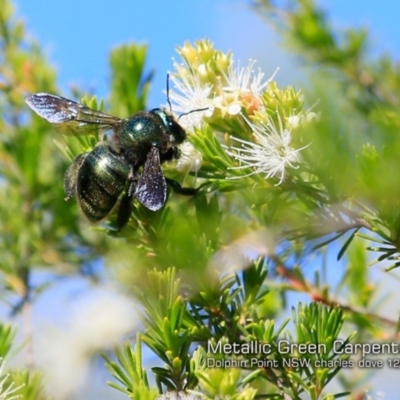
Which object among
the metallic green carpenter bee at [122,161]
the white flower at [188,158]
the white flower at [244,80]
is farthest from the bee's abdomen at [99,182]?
the white flower at [244,80]

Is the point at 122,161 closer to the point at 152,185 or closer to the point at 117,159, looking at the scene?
the point at 117,159

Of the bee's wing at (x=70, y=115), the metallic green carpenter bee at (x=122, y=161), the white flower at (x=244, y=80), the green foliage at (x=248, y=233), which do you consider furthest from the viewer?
the bee's wing at (x=70, y=115)

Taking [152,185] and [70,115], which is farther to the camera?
[70,115]

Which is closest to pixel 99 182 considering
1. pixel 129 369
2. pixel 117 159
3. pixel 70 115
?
pixel 117 159

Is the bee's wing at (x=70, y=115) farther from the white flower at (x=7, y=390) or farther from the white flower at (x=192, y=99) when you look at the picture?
the white flower at (x=7, y=390)

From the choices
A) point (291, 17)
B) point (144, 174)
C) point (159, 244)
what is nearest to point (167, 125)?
point (144, 174)

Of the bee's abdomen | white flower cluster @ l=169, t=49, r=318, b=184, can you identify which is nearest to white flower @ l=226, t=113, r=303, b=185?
white flower cluster @ l=169, t=49, r=318, b=184

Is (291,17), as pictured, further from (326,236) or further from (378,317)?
(326,236)
